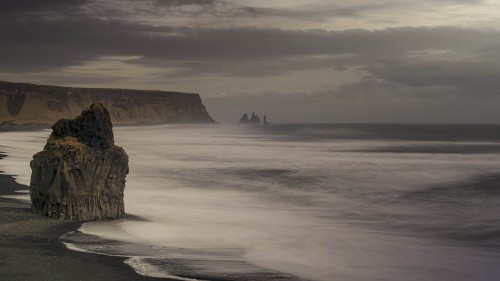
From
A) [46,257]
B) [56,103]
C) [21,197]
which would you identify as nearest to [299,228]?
[46,257]

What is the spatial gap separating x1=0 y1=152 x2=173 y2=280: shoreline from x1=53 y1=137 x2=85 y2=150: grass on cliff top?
1.57 meters

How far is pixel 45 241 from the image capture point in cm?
1023

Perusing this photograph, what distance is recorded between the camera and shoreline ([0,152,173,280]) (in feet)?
27.1

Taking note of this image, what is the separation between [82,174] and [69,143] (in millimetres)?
856

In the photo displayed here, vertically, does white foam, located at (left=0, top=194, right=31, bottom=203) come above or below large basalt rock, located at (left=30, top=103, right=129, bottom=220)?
below

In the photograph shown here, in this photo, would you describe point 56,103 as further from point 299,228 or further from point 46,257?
point 46,257

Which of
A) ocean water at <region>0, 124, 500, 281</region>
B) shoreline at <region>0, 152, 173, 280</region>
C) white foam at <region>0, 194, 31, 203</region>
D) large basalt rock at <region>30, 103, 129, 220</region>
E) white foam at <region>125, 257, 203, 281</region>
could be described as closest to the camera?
shoreline at <region>0, 152, 173, 280</region>

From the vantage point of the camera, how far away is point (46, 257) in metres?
9.14

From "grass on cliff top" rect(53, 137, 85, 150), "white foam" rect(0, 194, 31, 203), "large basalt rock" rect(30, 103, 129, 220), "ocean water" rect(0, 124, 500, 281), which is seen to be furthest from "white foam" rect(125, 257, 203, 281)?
"white foam" rect(0, 194, 31, 203)

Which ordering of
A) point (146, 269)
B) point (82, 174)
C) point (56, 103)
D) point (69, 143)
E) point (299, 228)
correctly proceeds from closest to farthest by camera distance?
point (146, 269)
point (82, 174)
point (69, 143)
point (299, 228)
point (56, 103)

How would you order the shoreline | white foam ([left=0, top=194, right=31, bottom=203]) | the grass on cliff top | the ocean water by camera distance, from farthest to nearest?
white foam ([left=0, top=194, right=31, bottom=203]), the grass on cliff top, the ocean water, the shoreline

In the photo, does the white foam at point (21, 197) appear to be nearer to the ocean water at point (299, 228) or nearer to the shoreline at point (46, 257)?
the ocean water at point (299, 228)

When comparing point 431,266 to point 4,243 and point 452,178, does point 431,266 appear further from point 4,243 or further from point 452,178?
point 452,178

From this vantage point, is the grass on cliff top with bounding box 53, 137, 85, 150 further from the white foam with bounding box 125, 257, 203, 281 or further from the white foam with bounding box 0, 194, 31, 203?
the white foam with bounding box 125, 257, 203, 281
